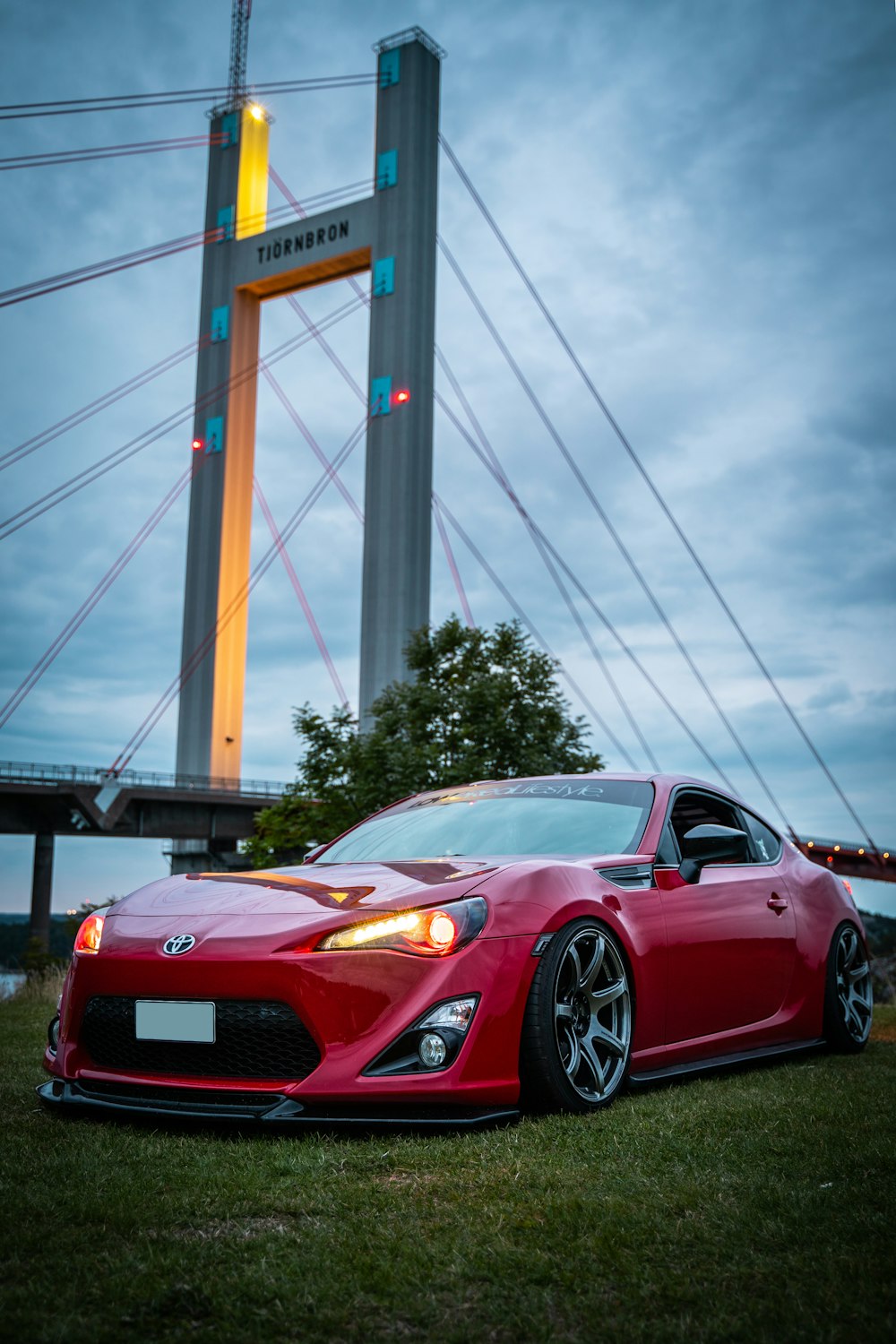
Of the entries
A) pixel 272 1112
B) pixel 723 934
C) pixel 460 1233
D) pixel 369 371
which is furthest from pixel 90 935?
pixel 369 371

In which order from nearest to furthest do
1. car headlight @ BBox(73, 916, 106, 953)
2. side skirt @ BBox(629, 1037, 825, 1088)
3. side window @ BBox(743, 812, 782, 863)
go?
1. car headlight @ BBox(73, 916, 106, 953)
2. side skirt @ BBox(629, 1037, 825, 1088)
3. side window @ BBox(743, 812, 782, 863)

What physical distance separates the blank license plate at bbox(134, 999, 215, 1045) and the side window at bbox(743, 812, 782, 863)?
2.83m

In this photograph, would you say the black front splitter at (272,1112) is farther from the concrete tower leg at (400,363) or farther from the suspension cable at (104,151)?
the suspension cable at (104,151)

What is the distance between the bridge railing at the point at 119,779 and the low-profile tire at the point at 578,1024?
3337cm

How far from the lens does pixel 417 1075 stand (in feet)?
11.1

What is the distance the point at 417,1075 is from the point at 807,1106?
150 centimetres

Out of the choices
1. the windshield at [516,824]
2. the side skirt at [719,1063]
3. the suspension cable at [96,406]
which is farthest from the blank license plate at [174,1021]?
the suspension cable at [96,406]

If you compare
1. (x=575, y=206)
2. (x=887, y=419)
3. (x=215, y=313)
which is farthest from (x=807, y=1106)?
(x=215, y=313)

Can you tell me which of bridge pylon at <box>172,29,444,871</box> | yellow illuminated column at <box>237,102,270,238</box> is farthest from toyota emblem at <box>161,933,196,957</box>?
yellow illuminated column at <box>237,102,270,238</box>

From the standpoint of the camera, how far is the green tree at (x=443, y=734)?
21.4 meters

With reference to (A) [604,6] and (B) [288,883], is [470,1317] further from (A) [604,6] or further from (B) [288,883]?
(A) [604,6]

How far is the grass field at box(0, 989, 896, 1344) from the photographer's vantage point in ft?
6.75

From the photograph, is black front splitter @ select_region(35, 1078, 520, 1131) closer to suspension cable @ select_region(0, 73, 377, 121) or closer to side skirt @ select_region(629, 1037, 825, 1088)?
side skirt @ select_region(629, 1037, 825, 1088)

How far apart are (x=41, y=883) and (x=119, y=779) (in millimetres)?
5458
